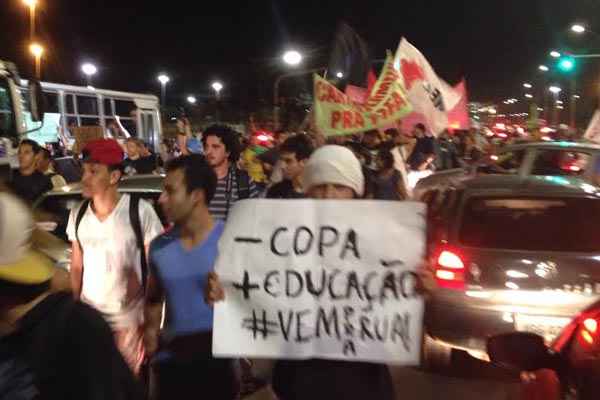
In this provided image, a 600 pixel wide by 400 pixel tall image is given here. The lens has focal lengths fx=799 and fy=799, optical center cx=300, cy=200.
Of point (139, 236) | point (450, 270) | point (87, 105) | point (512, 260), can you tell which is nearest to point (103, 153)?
point (139, 236)

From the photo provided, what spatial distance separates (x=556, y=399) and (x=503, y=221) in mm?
3531

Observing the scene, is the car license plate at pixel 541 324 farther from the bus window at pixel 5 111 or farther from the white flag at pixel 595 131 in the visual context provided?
the white flag at pixel 595 131

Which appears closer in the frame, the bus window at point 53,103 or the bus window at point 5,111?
the bus window at point 5,111

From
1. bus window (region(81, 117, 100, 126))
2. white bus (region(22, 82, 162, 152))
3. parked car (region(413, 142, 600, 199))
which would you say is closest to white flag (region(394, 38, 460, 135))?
parked car (region(413, 142, 600, 199))

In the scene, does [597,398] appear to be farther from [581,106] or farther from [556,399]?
[581,106]

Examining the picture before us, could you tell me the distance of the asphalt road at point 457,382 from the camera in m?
5.98

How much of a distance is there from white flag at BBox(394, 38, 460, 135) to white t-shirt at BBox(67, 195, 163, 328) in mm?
→ 10070

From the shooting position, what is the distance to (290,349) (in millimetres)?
3117

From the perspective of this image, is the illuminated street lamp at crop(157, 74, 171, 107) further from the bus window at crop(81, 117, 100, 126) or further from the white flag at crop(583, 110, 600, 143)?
the white flag at crop(583, 110, 600, 143)

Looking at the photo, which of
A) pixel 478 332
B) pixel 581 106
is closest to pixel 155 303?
pixel 478 332

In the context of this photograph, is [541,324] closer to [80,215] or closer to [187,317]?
[187,317]

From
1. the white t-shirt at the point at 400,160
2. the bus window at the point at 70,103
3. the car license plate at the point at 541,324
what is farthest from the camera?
the bus window at the point at 70,103

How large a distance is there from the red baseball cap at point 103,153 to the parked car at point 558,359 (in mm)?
2330

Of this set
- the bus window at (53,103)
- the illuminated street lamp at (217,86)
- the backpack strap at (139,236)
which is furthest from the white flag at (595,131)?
the illuminated street lamp at (217,86)
